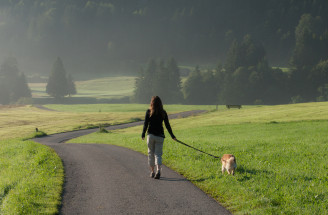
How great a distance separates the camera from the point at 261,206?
865cm

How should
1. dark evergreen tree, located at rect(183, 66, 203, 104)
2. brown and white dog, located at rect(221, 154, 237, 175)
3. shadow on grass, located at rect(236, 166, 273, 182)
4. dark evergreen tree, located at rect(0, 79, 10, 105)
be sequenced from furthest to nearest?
dark evergreen tree, located at rect(0, 79, 10, 105)
dark evergreen tree, located at rect(183, 66, 203, 104)
brown and white dog, located at rect(221, 154, 237, 175)
shadow on grass, located at rect(236, 166, 273, 182)

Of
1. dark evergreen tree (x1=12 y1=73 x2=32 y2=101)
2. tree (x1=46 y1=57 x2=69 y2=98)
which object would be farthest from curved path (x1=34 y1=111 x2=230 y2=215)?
→ tree (x1=46 y1=57 x2=69 y2=98)

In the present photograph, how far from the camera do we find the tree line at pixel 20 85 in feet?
473

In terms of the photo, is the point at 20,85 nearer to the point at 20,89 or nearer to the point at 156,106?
the point at 20,89

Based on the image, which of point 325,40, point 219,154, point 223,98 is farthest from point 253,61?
point 219,154

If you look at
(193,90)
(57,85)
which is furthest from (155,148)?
(57,85)

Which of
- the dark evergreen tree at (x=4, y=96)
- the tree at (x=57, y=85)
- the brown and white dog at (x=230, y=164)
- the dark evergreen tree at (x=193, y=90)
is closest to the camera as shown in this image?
the brown and white dog at (x=230, y=164)

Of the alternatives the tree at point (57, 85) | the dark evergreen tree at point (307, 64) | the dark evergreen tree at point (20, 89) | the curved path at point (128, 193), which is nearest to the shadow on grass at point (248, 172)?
the curved path at point (128, 193)

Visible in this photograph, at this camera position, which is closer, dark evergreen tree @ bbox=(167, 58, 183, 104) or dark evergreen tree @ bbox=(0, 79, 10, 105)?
dark evergreen tree @ bbox=(0, 79, 10, 105)

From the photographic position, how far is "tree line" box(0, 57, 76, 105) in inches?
5678

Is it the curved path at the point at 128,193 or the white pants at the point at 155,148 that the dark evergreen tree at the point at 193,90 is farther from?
the white pants at the point at 155,148

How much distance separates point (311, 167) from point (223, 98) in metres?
121

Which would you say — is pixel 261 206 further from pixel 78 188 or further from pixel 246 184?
pixel 78 188

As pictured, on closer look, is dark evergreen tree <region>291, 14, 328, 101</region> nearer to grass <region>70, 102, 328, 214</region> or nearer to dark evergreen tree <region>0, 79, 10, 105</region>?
dark evergreen tree <region>0, 79, 10, 105</region>
